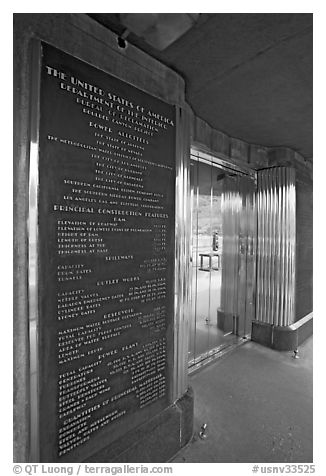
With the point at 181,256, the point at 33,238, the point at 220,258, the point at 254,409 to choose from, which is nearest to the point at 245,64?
the point at 181,256

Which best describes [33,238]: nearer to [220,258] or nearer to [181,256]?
[181,256]

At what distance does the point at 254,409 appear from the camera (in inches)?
105

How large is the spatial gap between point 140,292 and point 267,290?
2.98 m

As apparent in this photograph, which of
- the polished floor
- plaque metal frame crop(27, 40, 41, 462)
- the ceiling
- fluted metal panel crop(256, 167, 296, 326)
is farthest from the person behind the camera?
fluted metal panel crop(256, 167, 296, 326)

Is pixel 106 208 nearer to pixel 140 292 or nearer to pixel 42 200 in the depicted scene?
pixel 42 200

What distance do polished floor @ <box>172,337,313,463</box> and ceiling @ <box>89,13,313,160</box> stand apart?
3119 mm

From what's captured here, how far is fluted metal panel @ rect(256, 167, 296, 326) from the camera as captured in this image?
3.99 metres

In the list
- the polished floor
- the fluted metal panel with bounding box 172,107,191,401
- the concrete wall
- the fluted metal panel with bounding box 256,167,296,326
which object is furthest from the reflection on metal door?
the concrete wall

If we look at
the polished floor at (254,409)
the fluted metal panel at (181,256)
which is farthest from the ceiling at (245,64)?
the polished floor at (254,409)

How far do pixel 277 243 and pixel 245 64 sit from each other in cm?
275

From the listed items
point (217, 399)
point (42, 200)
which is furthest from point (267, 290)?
point (42, 200)

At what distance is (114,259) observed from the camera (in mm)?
1712

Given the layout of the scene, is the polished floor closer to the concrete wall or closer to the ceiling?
the concrete wall

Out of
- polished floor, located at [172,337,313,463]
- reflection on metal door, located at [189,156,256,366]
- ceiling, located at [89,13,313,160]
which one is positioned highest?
ceiling, located at [89,13,313,160]
